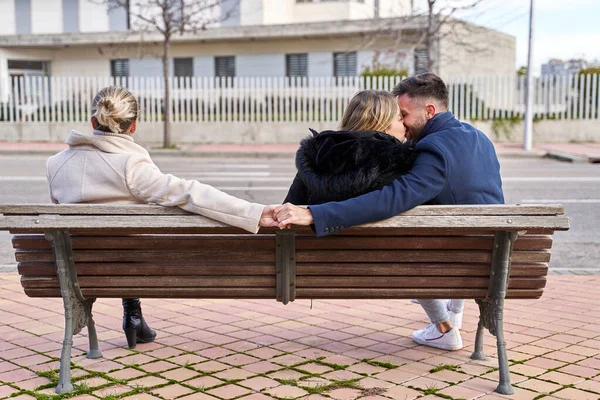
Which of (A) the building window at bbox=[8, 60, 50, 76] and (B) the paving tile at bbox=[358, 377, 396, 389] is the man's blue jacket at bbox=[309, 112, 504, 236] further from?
(A) the building window at bbox=[8, 60, 50, 76]

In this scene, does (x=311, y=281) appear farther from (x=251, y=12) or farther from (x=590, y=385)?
(x=251, y=12)

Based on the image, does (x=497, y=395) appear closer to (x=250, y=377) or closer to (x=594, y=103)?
(x=250, y=377)

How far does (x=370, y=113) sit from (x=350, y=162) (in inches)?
12.8

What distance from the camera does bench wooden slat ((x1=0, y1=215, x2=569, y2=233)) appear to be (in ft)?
10.9

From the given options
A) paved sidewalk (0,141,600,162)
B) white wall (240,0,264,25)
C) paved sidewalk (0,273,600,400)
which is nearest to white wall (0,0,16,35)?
white wall (240,0,264,25)

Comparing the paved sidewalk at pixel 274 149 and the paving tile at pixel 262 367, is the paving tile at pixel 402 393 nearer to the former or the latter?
the paving tile at pixel 262 367

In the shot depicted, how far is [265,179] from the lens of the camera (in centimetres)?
1438

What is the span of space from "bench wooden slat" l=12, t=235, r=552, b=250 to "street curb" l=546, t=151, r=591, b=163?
1653cm

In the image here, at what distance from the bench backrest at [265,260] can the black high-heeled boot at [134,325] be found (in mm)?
570

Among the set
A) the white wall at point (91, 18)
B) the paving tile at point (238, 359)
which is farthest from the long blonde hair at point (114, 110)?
the white wall at point (91, 18)

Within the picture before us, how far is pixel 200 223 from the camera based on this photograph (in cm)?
337

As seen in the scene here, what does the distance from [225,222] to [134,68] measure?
117 ft

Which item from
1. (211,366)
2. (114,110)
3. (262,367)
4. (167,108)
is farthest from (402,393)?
(167,108)

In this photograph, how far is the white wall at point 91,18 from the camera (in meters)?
38.4
